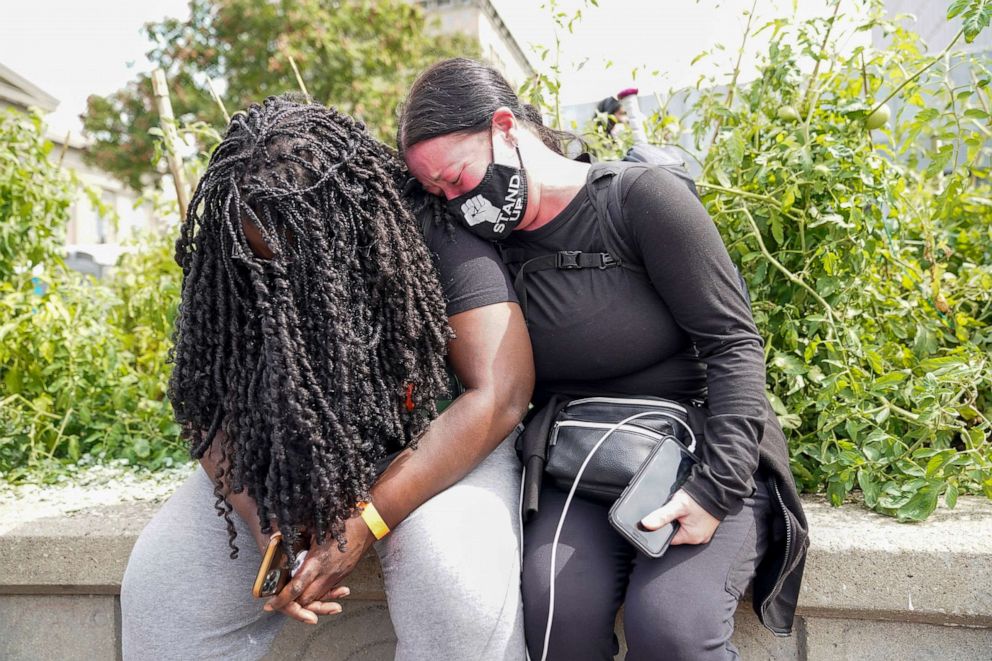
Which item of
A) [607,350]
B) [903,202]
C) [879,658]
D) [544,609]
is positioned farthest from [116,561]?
[903,202]

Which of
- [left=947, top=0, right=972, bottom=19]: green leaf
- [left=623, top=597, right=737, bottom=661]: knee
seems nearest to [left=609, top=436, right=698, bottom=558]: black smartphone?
[left=623, top=597, right=737, bottom=661]: knee

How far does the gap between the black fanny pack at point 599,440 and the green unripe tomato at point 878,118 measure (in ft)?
4.01

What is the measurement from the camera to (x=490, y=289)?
6.61ft

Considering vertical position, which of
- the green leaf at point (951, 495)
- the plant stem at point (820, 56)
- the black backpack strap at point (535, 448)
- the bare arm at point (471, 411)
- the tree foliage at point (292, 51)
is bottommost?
the green leaf at point (951, 495)

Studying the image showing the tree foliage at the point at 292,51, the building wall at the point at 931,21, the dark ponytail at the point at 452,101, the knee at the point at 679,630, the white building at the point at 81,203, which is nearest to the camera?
the knee at the point at 679,630

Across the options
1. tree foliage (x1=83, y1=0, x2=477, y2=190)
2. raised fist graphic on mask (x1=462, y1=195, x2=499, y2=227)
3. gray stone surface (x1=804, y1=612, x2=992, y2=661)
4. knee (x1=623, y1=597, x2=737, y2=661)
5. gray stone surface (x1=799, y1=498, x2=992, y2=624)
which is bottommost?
gray stone surface (x1=804, y1=612, x2=992, y2=661)

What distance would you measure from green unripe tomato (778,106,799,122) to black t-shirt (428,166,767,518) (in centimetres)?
85

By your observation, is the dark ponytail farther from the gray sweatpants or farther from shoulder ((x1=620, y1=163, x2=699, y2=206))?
the gray sweatpants

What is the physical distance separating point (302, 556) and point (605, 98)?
90.4 inches

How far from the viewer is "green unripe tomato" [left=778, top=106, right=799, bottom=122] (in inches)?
102

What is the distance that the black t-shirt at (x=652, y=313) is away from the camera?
6.10 ft

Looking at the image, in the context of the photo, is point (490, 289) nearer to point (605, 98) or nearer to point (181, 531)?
point (181, 531)

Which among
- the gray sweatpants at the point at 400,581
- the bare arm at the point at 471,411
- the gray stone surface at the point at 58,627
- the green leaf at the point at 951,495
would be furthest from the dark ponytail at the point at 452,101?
the gray stone surface at the point at 58,627

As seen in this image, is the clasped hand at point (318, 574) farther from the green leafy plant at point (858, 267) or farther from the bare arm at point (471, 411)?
the green leafy plant at point (858, 267)
